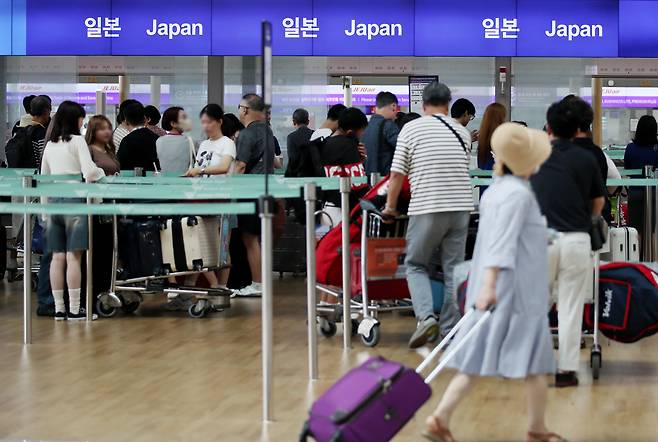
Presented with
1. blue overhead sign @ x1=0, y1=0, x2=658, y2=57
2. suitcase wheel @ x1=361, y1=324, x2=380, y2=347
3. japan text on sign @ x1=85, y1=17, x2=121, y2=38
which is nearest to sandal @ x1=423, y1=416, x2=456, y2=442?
suitcase wheel @ x1=361, y1=324, x2=380, y2=347

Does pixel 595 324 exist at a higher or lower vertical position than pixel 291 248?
lower

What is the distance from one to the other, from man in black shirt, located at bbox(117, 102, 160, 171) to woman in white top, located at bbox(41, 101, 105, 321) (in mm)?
1615

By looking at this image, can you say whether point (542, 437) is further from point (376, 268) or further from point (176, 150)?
point (176, 150)

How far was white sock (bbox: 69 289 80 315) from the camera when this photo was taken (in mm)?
9945

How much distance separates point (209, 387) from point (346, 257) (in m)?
1.58

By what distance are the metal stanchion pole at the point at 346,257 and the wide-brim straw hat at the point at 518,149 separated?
112 inches

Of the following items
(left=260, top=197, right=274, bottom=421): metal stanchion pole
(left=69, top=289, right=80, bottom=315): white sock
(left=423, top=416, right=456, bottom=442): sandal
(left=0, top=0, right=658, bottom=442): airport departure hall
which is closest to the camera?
(left=423, top=416, right=456, bottom=442): sandal

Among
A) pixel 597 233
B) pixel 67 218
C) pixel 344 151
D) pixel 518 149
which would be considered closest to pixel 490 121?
pixel 344 151

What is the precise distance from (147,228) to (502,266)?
5222mm

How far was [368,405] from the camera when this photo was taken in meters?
5.08

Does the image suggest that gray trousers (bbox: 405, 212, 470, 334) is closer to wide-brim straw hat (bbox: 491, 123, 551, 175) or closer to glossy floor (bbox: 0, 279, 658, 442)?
glossy floor (bbox: 0, 279, 658, 442)

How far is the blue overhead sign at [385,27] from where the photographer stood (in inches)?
503

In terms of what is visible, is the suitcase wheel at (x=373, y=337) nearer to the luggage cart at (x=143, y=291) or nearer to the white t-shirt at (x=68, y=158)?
the luggage cart at (x=143, y=291)

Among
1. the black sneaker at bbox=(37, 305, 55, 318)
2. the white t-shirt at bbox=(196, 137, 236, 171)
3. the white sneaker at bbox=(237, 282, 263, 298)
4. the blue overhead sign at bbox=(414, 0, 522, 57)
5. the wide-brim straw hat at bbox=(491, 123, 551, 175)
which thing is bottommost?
the black sneaker at bbox=(37, 305, 55, 318)
